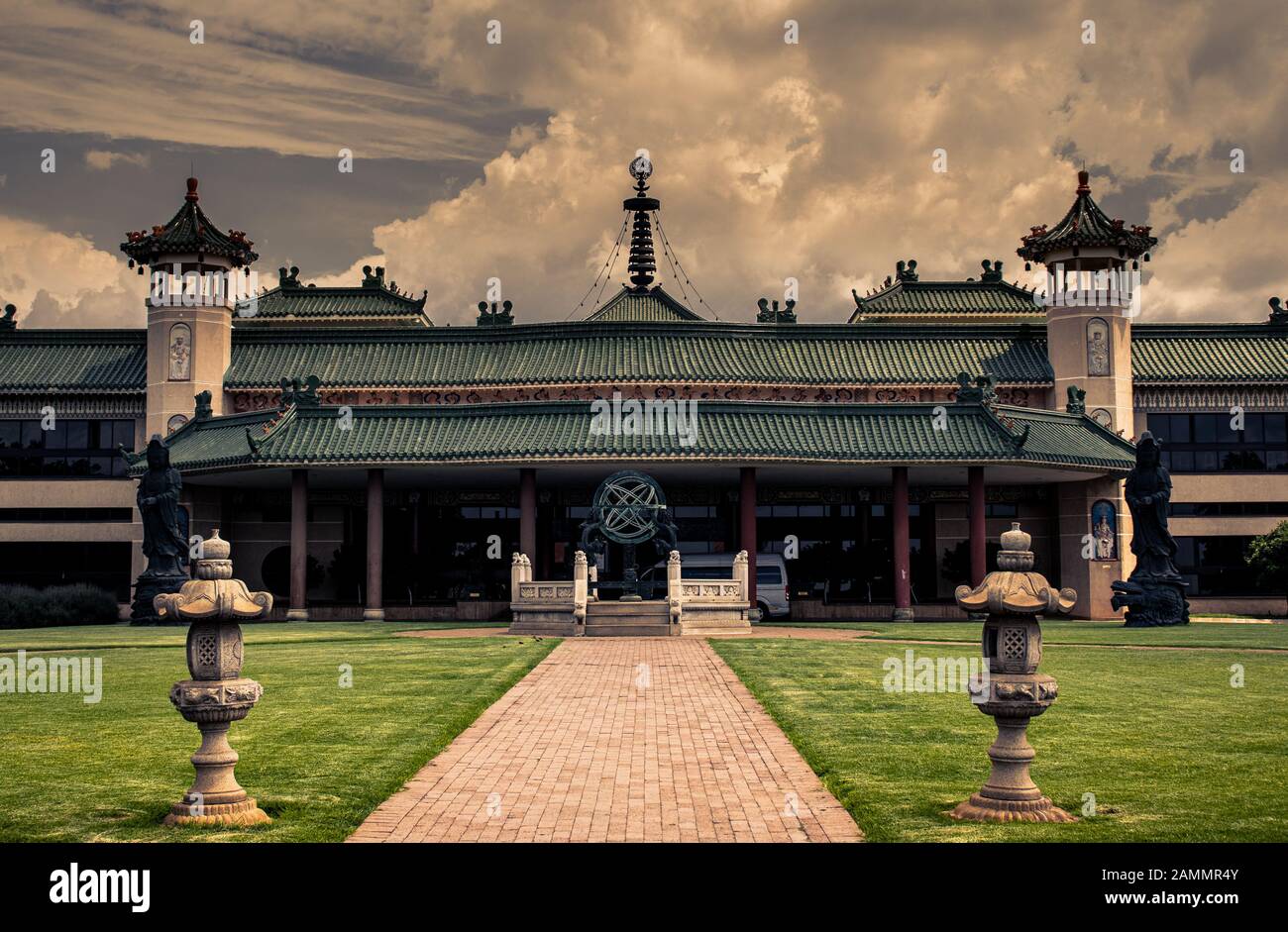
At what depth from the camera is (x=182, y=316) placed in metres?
48.9

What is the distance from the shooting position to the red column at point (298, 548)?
41.6m

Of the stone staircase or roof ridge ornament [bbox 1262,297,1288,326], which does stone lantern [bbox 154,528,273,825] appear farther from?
roof ridge ornament [bbox 1262,297,1288,326]

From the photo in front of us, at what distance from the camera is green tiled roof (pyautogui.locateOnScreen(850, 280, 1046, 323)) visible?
55406mm

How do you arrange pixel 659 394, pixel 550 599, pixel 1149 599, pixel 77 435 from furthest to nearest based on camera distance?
1. pixel 77 435
2. pixel 659 394
3. pixel 1149 599
4. pixel 550 599

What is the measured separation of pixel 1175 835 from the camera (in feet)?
33.3

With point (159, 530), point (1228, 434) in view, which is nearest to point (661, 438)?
point (159, 530)

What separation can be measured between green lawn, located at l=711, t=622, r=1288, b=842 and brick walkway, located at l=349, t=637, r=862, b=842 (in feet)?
1.58

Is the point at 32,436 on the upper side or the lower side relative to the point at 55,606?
upper

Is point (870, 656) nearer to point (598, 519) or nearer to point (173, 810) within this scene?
point (598, 519)

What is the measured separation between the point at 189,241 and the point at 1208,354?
38142mm

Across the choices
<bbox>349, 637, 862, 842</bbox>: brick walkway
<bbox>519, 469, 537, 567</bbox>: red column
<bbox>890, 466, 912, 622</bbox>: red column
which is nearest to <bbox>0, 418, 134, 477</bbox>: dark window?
<bbox>519, 469, 537, 567</bbox>: red column

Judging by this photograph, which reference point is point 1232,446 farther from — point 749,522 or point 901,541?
point 749,522

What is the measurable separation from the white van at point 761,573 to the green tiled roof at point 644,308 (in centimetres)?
1521

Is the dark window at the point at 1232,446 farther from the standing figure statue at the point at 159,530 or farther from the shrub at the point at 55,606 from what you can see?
the shrub at the point at 55,606
